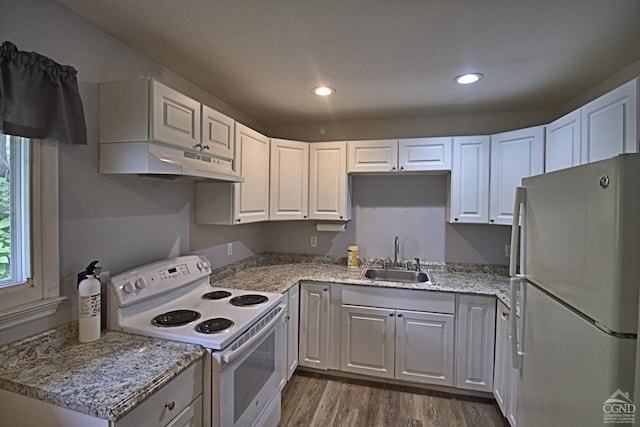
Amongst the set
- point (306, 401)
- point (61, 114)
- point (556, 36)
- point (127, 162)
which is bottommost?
point (306, 401)

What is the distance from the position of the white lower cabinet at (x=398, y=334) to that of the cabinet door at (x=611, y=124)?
136 centimetres

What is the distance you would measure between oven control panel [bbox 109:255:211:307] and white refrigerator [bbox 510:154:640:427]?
1.92 metres

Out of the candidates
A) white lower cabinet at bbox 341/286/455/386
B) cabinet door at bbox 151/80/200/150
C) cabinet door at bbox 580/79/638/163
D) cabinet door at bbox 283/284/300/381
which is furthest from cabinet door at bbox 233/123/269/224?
cabinet door at bbox 580/79/638/163

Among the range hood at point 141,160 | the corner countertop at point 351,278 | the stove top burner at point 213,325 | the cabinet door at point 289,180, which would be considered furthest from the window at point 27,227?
the cabinet door at point 289,180

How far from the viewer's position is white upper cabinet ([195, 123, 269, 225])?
2.17 m

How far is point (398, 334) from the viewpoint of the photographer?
97.7 inches

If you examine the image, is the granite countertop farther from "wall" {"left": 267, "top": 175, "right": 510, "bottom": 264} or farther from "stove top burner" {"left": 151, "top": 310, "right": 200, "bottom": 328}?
"wall" {"left": 267, "top": 175, "right": 510, "bottom": 264}

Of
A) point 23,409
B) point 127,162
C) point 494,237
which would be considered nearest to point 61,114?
point 127,162

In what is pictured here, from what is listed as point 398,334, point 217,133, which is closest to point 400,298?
point 398,334

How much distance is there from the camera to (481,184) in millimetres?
2557

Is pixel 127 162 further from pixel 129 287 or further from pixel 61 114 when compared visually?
pixel 129 287

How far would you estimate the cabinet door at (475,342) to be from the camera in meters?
2.28

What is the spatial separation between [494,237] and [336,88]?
201 centimetres

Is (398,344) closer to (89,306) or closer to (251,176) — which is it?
(251,176)
